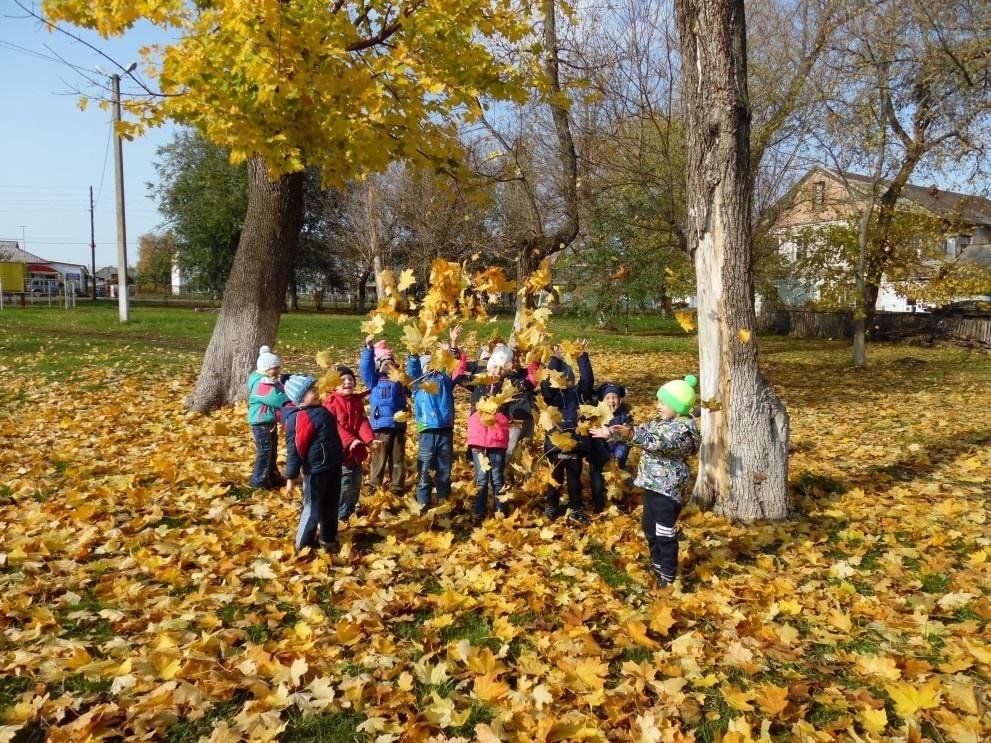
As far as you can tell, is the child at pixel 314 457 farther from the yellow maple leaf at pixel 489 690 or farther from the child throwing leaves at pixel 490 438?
the yellow maple leaf at pixel 489 690

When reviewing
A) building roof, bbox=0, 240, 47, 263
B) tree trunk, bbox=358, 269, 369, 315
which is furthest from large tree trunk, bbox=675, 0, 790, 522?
building roof, bbox=0, 240, 47, 263

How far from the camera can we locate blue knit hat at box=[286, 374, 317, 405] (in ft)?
16.1

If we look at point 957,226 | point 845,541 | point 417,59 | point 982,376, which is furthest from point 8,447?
point 957,226

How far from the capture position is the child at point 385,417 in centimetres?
621

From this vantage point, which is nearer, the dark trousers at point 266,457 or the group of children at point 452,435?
the group of children at point 452,435

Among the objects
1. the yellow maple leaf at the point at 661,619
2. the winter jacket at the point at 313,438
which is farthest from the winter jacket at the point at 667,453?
the winter jacket at the point at 313,438

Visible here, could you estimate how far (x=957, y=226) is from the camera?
23.4 m

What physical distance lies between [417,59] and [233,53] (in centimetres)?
220

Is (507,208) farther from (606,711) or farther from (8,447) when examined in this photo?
(606,711)

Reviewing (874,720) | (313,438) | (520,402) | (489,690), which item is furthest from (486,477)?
(874,720)

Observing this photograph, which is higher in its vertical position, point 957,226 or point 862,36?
point 862,36

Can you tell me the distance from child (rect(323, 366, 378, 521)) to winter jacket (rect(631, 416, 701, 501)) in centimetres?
219

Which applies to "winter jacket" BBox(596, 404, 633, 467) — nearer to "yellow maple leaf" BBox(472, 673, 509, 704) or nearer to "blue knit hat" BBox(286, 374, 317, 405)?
"blue knit hat" BBox(286, 374, 317, 405)

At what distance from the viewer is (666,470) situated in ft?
15.4
